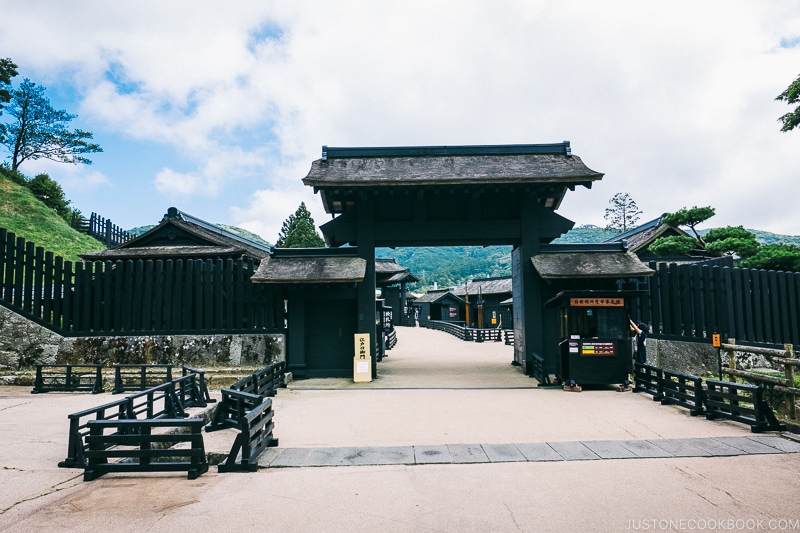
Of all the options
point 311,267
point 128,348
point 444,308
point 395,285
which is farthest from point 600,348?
point 444,308

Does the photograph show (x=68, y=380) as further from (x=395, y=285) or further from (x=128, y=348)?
(x=395, y=285)

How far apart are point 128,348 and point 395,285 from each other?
36.7 metres

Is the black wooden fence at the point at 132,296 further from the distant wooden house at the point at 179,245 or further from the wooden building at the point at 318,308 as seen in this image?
the distant wooden house at the point at 179,245

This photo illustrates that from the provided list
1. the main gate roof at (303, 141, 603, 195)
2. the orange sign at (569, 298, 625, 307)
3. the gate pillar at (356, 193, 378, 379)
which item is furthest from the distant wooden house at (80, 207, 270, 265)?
the orange sign at (569, 298, 625, 307)

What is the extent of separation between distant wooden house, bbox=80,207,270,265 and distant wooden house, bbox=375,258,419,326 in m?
19.1

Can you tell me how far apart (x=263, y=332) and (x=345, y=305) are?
272cm

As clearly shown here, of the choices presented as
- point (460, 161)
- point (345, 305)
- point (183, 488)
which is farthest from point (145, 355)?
point (460, 161)

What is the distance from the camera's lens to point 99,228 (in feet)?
110

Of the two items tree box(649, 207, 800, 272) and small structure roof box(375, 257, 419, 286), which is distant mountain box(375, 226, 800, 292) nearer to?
small structure roof box(375, 257, 419, 286)

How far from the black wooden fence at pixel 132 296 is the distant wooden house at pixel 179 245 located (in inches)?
126

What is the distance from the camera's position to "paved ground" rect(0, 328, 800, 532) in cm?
449

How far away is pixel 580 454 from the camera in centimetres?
647

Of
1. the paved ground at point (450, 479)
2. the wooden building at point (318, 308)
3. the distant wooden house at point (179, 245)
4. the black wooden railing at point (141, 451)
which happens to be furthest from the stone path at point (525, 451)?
the distant wooden house at point (179, 245)

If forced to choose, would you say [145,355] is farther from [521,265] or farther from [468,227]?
[521,265]
